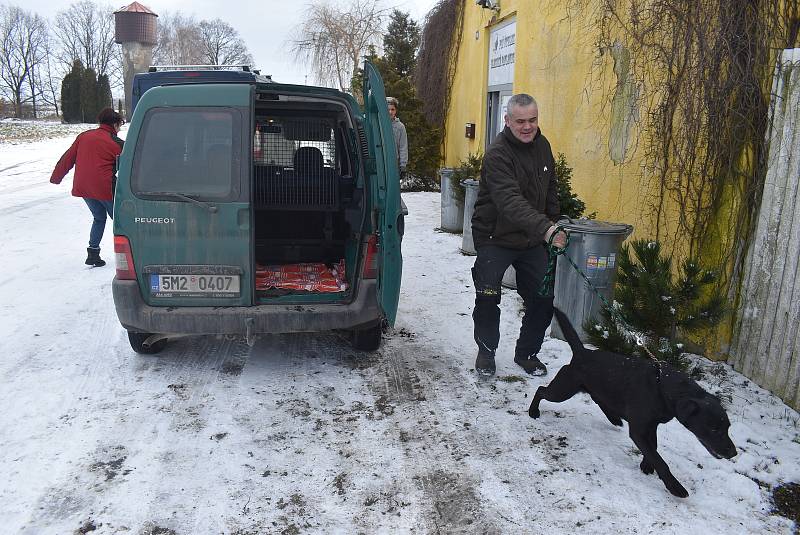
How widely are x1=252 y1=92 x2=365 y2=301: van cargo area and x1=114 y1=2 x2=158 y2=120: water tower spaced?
51.6m

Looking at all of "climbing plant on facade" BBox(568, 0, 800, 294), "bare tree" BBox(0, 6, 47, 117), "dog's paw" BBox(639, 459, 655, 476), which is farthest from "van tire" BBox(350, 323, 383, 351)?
"bare tree" BBox(0, 6, 47, 117)

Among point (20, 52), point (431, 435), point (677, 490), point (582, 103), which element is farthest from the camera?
point (20, 52)

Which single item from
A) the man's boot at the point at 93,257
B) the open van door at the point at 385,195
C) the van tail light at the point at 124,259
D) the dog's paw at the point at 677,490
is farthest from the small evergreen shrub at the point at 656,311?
the man's boot at the point at 93,257

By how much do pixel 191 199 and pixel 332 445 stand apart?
70.6 inches

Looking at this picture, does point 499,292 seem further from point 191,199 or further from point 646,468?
point 191,199

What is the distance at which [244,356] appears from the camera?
15.6ft

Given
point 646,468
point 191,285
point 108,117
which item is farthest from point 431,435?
point 108,117

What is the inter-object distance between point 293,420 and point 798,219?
3.30 meters

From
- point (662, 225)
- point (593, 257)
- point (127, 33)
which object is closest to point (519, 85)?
point (662, 225)

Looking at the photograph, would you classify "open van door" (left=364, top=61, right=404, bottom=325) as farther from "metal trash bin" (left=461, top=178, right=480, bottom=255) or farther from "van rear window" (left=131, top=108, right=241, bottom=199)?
"metal trash bin" (left=461, top=178, right=480, bottom=255)

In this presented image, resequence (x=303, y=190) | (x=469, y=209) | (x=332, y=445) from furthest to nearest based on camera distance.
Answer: (x=469, y=209), (x=303, y=190), (x=332, y=445)

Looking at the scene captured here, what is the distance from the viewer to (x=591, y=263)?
4613mm

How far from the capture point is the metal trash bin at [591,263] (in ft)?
15.0

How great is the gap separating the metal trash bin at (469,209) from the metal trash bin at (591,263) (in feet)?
8.69
